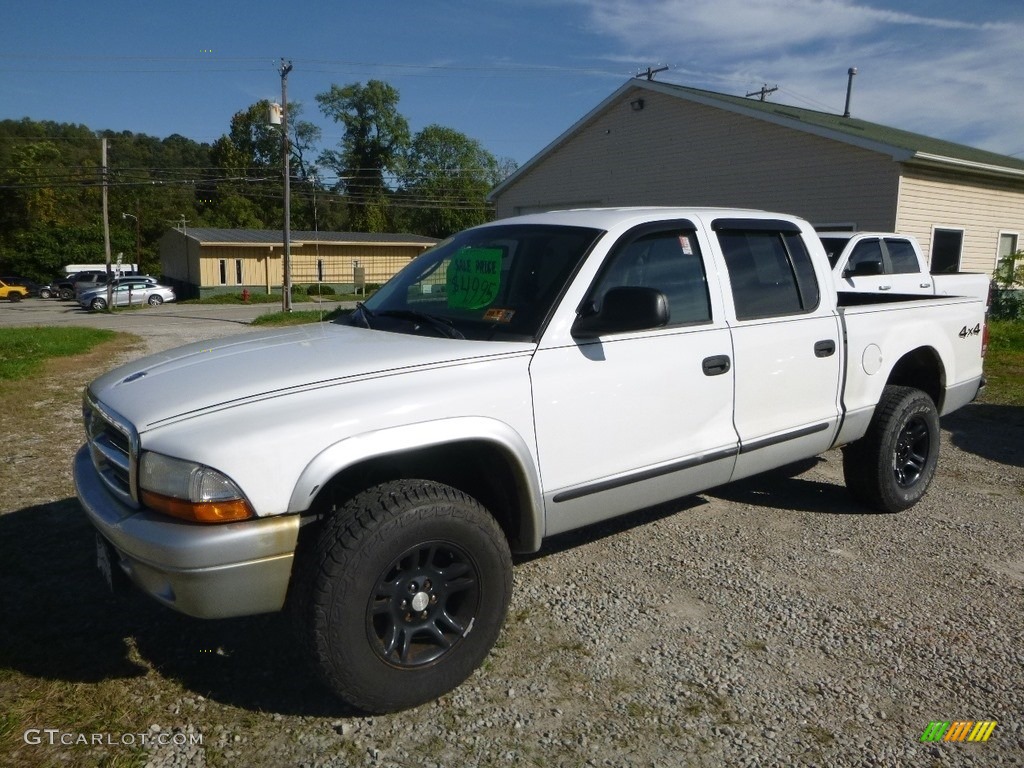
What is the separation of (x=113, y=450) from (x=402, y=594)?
121 centimetres

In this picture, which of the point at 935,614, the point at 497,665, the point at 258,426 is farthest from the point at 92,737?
the point at 935,614

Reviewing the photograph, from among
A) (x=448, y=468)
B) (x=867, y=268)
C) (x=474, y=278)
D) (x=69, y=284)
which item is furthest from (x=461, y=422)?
(x=69, y=284)

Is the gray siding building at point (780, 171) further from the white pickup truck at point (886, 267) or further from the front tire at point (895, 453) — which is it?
the front tire at point (895, 453)

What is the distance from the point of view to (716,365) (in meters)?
3.86

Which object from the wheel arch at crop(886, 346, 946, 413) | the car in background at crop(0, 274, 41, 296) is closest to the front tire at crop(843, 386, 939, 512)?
the wheel arch at crop(886, 346, 946, 413)

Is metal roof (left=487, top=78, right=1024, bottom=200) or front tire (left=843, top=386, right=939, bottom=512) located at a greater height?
metal roof (left=487, top=78, right=1024, bottom=200)

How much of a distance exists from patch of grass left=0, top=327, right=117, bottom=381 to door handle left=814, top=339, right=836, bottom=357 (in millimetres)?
10038

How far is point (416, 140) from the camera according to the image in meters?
73.4

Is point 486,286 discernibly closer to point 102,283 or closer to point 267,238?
point 267,238

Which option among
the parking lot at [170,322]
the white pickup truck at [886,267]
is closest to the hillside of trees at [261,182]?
the parking lot at [170,322]

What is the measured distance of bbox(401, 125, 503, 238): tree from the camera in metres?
71.8

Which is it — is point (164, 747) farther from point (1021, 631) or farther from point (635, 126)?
point (635, 126)

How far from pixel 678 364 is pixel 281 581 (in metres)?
1.99

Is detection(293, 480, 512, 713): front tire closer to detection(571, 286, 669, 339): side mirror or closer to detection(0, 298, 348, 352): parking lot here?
detection(571, 286, 669, 339): side mirror
